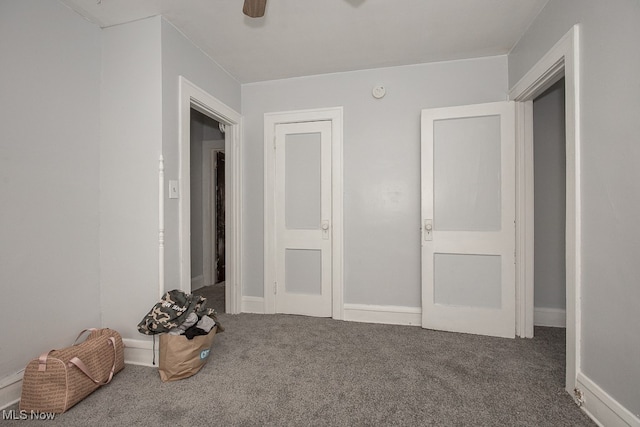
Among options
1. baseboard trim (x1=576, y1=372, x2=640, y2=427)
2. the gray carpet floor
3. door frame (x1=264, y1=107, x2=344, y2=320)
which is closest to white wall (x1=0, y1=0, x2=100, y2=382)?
the gray carpet floor

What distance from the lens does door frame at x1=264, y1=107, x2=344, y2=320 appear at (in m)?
2.92

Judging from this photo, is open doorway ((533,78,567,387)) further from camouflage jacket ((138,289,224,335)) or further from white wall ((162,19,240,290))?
white wall ((162,19,240,290))

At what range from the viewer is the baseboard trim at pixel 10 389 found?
1.55 m

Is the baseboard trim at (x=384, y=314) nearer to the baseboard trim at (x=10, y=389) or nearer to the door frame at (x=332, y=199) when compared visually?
the door frame at (x=332, y=199)

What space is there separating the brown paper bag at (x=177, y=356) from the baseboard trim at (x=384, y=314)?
5.03ft

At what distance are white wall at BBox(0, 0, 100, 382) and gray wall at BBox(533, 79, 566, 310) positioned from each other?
3.89m

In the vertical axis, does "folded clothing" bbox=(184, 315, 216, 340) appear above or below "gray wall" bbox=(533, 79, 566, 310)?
below

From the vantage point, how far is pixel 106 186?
2131 mm

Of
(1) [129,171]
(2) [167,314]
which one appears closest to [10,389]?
(2) [167,314]

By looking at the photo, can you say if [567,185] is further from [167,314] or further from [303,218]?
[167,314]

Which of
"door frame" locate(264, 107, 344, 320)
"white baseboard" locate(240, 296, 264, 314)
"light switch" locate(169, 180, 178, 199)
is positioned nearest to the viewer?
"light switch" locate(169, 180, 178, 199)

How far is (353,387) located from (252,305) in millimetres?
1700

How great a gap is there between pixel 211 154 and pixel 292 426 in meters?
3.95

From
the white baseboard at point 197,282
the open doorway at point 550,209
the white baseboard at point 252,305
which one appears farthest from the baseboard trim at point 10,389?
the open doorway at point 550,209
